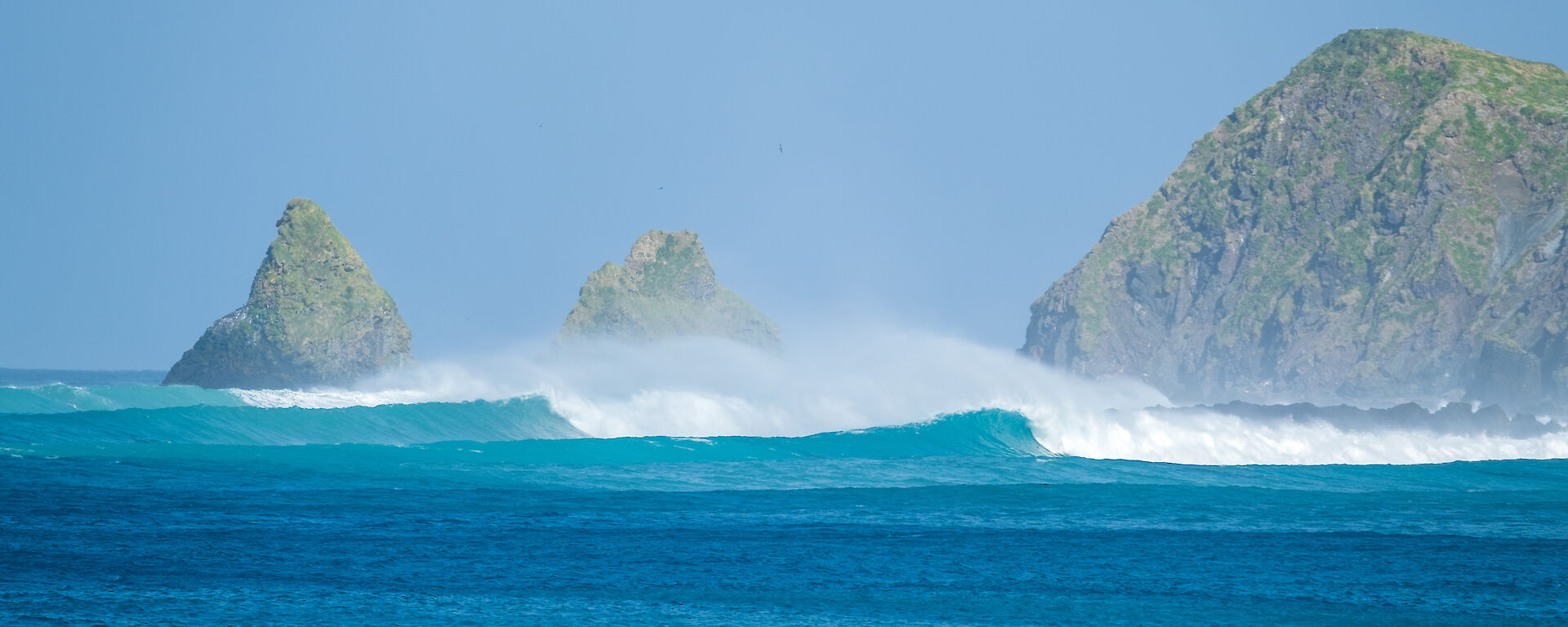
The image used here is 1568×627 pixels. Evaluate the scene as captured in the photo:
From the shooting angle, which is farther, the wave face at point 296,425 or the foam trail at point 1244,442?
the foam trail at point 1244,442

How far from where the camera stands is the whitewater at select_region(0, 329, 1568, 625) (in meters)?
14.7

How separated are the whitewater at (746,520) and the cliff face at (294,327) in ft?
75.0

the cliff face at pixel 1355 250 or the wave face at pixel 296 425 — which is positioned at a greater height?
the cliff face at pixel 1355 250

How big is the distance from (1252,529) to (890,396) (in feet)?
71.0

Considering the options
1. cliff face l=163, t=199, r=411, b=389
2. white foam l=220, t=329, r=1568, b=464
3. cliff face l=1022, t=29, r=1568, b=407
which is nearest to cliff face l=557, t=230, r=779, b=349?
cliff face l=1022, t=29, r=1568, b=407

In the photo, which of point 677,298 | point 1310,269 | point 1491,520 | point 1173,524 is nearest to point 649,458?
point 1173,524

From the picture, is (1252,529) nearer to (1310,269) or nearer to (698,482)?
(698,482)

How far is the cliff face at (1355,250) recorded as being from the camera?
258 ft

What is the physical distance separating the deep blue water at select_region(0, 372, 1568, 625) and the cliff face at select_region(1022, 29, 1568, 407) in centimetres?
5063

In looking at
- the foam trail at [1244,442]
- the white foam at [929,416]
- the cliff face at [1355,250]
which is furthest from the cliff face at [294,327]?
the cliff face at [1355,250]

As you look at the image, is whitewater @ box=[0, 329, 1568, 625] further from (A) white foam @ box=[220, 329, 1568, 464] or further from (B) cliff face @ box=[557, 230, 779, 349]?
(B) cliff face @ box=[557, 230, 779, 349]

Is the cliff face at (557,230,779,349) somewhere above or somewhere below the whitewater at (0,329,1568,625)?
above

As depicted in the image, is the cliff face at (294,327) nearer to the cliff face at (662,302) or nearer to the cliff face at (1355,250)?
the cliff face at (662,302)

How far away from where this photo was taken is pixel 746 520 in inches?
806
